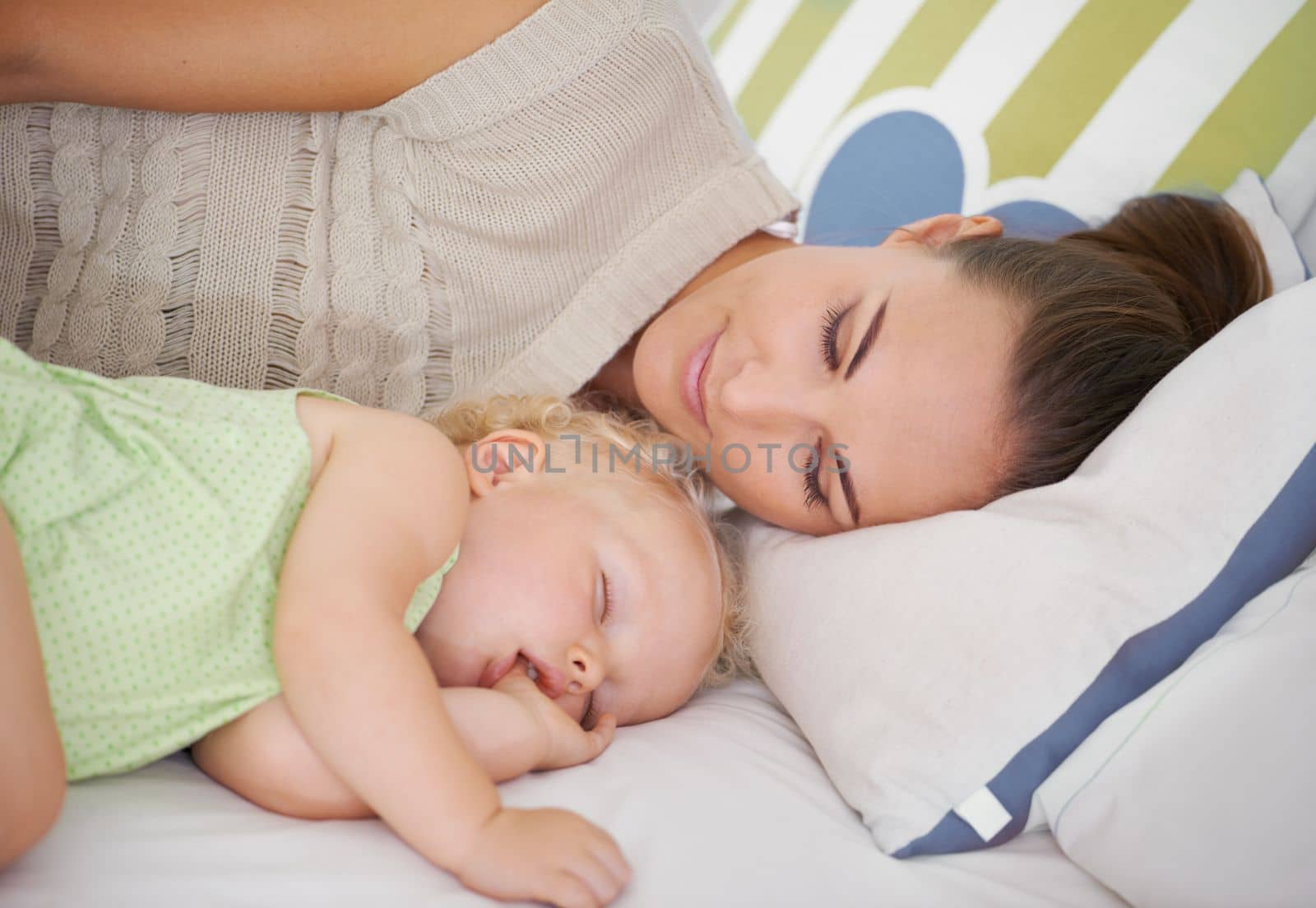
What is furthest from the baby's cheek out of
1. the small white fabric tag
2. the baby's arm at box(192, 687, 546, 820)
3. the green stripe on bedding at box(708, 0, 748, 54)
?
the green stripe on bedding at box(708, 0, 748, 54)

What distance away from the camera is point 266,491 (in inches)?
39.1

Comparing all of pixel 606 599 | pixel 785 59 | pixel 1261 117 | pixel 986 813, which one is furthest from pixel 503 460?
pixel 1261 117

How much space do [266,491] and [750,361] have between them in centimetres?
68

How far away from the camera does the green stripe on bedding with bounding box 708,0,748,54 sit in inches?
88.4

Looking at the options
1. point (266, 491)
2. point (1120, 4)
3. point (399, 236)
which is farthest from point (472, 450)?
point (1120, 4)

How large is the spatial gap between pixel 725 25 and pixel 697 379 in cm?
115

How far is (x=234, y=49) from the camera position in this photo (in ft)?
4.75

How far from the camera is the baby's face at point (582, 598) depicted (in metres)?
1.13

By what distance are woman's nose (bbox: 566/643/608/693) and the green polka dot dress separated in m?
0.31

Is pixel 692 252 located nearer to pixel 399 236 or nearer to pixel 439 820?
pixel 399 236

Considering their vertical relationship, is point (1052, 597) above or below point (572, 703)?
above

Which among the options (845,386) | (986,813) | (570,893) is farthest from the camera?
(845,386)

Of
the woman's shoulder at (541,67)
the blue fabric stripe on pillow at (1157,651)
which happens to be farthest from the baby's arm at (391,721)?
the woman's shoulder at (541,67)

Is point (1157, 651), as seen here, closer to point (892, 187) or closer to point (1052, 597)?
point (1052, 597)
